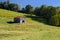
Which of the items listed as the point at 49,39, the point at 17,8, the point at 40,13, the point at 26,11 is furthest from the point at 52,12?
the point at 49,39

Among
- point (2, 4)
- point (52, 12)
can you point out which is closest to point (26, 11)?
point (2, 4)

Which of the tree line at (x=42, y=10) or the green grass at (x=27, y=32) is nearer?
the green grass at (x=27, y=32)

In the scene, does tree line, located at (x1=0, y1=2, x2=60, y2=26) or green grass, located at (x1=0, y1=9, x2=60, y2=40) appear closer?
green grass, located at (x1=0, y1=9, x2=60, y2=40)

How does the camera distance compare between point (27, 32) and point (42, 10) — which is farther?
point (42, 10)

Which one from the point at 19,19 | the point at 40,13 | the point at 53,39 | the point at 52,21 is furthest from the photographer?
the point at 40,13

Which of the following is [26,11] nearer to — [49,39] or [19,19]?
[19,19]

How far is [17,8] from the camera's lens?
12738 centimetres

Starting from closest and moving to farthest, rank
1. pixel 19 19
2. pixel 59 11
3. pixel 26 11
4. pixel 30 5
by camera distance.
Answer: pixel 19 19
pixel 59 11
pixel 26 11
pixel 30 5

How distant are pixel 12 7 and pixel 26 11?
10508mm

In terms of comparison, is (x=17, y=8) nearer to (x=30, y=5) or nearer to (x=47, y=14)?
(x=30, y=5)

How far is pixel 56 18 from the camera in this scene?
82812mm

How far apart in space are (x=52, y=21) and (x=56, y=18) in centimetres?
290

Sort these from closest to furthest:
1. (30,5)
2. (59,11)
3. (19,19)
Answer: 1. (19,19)
2. (59,11)
3. (30,5)

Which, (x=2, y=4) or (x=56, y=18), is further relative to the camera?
(x=2, y=4)
